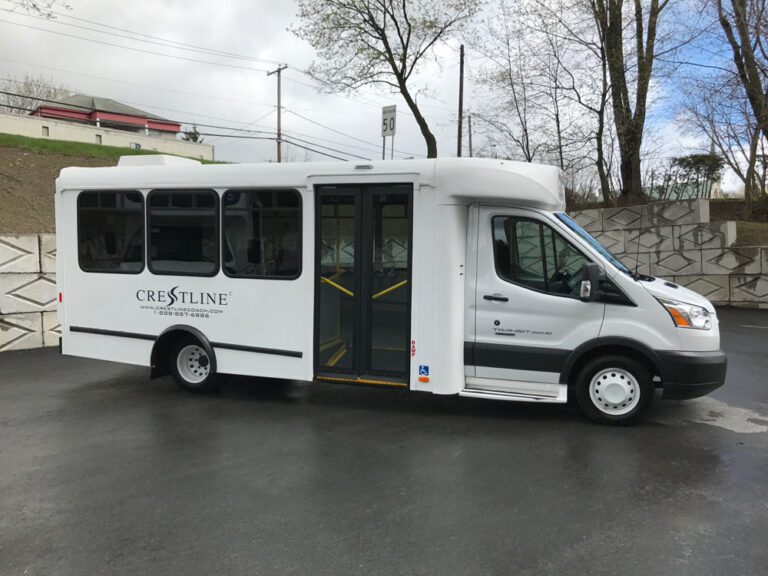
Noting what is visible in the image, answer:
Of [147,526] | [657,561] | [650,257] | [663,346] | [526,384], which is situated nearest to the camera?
[657,561]

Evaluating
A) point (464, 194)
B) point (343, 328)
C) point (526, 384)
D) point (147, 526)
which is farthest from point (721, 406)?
point (147, 526)

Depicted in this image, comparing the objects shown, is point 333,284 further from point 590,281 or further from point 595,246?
point 595,246

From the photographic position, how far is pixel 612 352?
18.2 ft

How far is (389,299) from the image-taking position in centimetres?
600

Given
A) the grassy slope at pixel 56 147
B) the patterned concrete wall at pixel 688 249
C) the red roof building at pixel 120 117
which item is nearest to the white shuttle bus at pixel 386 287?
→ the patterned concrete wall at pixel 688 249

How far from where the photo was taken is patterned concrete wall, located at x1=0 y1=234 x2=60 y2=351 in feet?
30.7

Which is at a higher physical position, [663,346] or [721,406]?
[663,346]

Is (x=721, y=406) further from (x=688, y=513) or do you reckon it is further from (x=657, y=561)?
(x=657, y=561)

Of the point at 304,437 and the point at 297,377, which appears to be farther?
the point at 297,377

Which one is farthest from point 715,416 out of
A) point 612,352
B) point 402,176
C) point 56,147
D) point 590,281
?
point 56,147

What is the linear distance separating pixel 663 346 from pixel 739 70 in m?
12.0

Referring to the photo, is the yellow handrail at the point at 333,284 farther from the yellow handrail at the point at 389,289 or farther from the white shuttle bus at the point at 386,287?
the yellow handrail at the point at 389,289

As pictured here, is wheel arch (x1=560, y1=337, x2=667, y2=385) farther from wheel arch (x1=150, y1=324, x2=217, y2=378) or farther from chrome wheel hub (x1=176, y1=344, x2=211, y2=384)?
chrome wheel hub (x1=176, y1=344, x2=211, y2=384)

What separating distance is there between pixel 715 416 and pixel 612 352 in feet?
4.88
